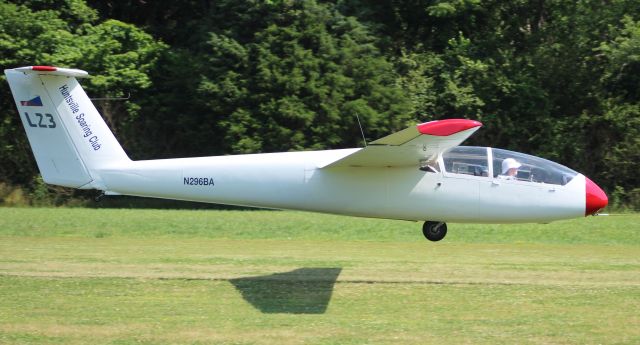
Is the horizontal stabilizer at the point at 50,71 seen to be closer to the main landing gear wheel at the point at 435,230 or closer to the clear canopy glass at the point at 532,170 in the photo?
the main landing gear wheel at the point at 435,230

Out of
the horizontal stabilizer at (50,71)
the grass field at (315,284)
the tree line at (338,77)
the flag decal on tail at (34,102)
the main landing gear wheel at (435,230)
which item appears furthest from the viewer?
the tree line at (338,77)

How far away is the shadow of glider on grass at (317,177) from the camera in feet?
44.5

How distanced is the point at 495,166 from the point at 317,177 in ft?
8.33

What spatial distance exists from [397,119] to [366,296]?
1494 centimetres

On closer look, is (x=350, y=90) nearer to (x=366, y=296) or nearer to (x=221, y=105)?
(x=221, y=105)

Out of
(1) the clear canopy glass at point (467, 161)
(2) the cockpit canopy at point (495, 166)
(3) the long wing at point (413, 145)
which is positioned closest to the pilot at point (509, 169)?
(2) the cockpit canopy at point (495, 166)

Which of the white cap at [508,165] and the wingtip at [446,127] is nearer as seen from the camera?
the wingtip at [446,127]

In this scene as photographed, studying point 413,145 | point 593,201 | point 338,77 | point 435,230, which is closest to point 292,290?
point 435,230

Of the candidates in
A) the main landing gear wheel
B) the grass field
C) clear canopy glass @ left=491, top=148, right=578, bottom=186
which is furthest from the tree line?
clear canopy glass @ left=491, top=148, right=578, bottom=186

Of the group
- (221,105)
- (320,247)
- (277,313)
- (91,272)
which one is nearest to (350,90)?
(221,105)

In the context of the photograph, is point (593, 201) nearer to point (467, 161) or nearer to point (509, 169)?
point (509, 169)

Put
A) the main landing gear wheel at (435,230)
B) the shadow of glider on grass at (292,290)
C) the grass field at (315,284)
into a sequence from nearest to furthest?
the grass field at (315,284) → the shadow of glider on grass at (292,290) → the main landing gear wheel at (435,230)

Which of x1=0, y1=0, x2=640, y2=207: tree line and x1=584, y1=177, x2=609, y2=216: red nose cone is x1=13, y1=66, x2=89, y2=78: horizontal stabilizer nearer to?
x1=584, y1=177, x2=609, y2=216: red nose cone

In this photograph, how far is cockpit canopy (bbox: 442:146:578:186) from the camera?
1357cm
